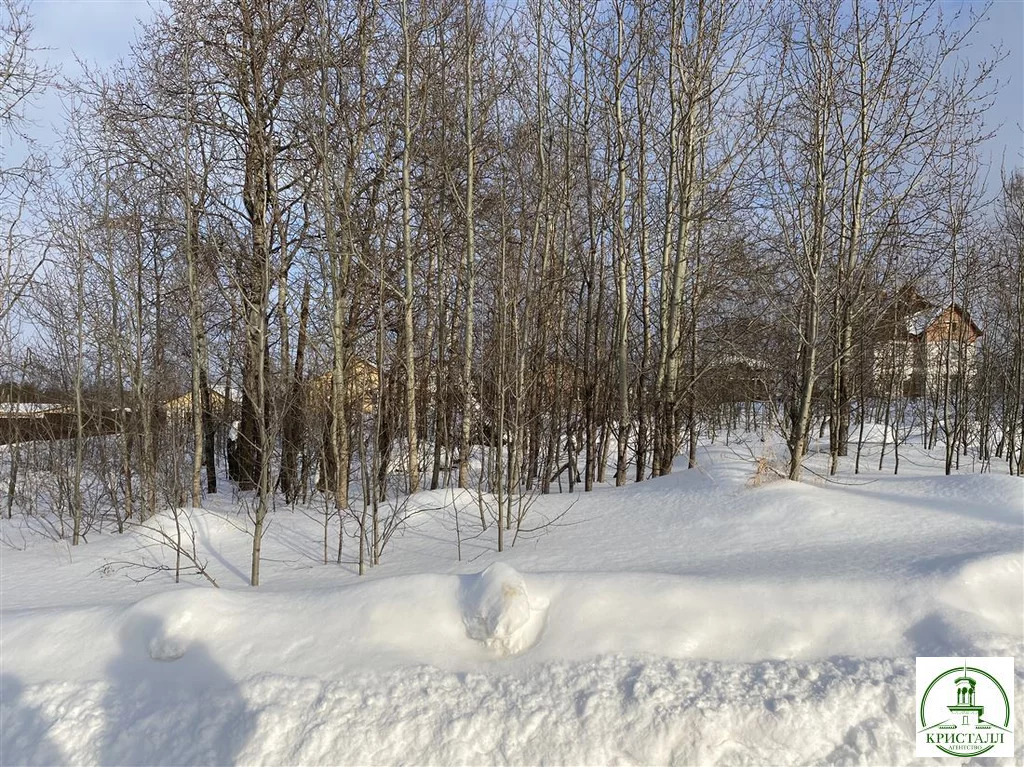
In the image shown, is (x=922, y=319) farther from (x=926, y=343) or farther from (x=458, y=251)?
(x=458, y=251)

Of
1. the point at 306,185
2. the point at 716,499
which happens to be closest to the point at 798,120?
the point at 716,499

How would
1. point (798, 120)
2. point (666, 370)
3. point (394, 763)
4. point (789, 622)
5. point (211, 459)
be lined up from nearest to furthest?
point (394, 763) < point (789, 622) < point (798, 120) < point (666, 370) < point (211, 459)

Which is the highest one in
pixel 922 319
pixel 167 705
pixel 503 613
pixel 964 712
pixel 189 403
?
pixel 922 319

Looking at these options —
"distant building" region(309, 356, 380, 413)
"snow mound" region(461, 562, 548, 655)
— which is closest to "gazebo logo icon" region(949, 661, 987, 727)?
"snow mound" region(461, 562, 548, 655)

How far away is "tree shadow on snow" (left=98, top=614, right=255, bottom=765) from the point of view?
347 cm

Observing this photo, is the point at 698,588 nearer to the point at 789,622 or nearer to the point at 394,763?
the point at 789,622

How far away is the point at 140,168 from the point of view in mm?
11031

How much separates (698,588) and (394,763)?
215 cm

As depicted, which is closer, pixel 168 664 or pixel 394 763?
pixel 394 763
